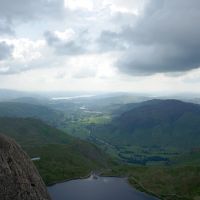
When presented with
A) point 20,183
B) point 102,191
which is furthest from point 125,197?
point 20,183

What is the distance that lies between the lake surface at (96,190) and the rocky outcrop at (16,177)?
286 feet

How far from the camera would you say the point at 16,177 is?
63969 mm

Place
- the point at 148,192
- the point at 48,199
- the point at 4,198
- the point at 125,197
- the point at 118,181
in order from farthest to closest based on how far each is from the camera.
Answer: the point at 118,181, the point at 148,192, the point at 125,197, the point at 48,199, the point at 4,198

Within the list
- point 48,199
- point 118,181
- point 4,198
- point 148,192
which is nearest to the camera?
point 4,198

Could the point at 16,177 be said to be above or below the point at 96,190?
above

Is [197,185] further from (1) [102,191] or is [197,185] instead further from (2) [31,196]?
(2) [31,196]

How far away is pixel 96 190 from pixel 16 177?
10640 centimetres

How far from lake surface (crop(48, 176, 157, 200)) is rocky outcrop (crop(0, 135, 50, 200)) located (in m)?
87.3

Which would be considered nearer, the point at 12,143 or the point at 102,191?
the point at 12,143

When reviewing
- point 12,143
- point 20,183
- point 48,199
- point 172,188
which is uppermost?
point 12,143

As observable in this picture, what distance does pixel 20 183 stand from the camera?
6362 centimetres

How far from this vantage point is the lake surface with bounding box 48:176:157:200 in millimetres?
154000

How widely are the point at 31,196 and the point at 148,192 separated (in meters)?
121

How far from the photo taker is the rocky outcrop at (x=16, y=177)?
6166 centimetres
